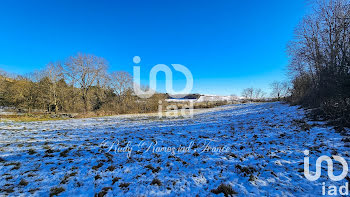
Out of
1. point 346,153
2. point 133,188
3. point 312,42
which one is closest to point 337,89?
point 346,153

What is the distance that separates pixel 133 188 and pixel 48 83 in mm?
30473

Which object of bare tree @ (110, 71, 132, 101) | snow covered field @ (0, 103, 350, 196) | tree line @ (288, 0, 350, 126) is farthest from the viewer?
bare tree @ (110, 71, 132, 101)

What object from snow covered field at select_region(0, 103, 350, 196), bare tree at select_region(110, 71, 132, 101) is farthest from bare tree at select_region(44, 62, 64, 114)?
snow covered field at select_region(0, 103, 350, 196)

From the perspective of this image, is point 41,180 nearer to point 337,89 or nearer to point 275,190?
point 275,190

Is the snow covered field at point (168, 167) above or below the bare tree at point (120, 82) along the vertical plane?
below

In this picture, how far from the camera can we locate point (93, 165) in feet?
13.3

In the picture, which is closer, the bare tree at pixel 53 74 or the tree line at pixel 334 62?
the tree line at pixel 334 62

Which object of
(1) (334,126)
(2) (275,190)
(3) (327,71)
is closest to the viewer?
(2) (275,190)

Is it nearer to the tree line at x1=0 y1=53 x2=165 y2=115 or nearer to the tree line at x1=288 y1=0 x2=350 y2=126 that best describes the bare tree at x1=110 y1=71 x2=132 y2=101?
the tree line at x1=0 y1=53 x2=165 y2=115

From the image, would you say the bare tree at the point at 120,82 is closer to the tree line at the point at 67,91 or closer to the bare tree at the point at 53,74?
the tree line at the point at 67,91

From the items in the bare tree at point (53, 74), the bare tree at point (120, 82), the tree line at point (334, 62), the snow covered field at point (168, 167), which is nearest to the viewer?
the snow covered field at point (168, 167)

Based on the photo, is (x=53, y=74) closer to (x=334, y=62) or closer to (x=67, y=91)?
(x=67, y=91)

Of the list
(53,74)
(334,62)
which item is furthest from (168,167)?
(53,74)

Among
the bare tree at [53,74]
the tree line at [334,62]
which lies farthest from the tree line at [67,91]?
the tree line at [334,62]
